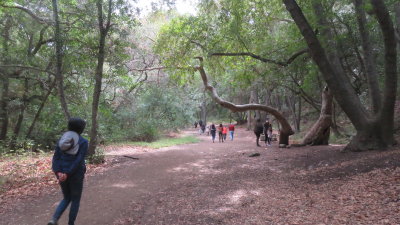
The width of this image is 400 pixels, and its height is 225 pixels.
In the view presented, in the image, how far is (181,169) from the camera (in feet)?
32.9

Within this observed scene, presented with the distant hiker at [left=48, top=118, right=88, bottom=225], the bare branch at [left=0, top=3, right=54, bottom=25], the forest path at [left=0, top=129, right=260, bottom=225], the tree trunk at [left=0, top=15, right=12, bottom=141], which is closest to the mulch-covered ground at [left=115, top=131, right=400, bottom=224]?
the forest path at [left=0, top=129, right=260, bottom=225]

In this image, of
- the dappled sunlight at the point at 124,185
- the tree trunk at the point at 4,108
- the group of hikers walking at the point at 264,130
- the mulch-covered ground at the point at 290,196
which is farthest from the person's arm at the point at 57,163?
the group of hikers walking at the point at 264,130

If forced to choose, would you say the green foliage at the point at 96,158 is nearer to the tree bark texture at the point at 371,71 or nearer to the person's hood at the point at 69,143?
the person's hood at the point at 69,143

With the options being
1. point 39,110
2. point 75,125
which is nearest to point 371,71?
point 75,125

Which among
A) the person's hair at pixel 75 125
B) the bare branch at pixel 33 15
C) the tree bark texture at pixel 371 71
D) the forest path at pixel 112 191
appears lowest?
the forest path at pixel 112 191

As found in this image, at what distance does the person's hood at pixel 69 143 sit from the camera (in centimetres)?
405

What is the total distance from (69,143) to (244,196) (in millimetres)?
3837

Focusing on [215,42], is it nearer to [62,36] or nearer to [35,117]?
[62,36]

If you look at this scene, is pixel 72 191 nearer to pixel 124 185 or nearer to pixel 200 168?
pixel 124 185

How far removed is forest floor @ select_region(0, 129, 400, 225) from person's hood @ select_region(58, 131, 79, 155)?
1629 mm

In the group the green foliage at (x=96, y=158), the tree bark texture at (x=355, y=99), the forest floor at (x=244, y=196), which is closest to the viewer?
the forest floor at (x=244, y=196)

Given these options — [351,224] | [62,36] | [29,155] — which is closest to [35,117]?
[29,155]

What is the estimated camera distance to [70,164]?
407cm

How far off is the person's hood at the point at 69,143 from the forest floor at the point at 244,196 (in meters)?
1.63
